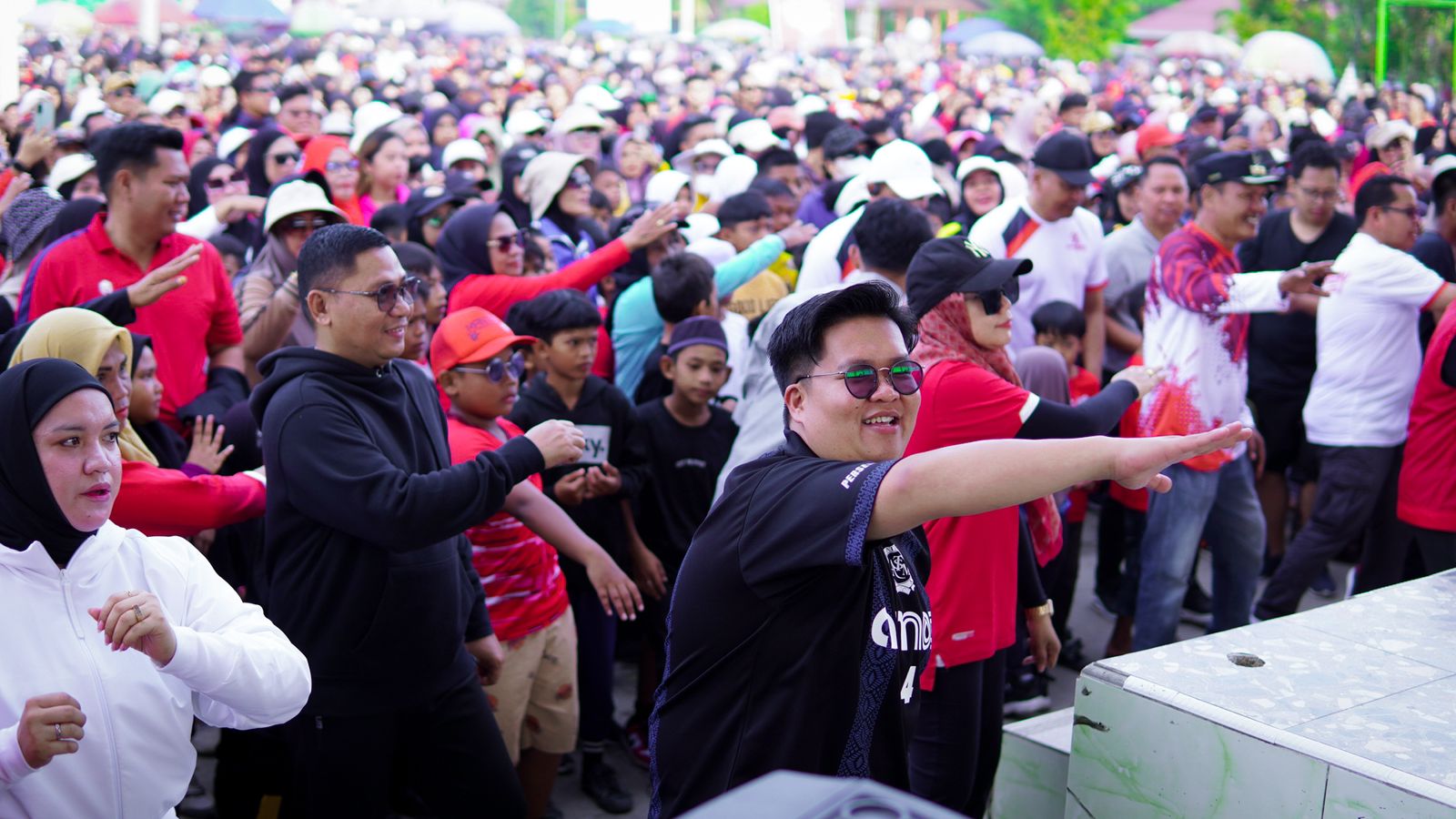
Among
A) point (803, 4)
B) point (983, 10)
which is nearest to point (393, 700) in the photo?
point (803, 4)

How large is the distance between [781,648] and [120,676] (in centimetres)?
121

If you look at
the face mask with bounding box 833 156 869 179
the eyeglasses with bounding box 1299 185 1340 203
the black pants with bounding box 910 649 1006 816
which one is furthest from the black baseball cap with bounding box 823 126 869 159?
the black pants with bounding box 910 649 1006 816

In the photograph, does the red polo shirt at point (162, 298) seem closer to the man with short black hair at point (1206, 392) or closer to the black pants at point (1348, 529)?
the man with short black hair at point (1206, 392)

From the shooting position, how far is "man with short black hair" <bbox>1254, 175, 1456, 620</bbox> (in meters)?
5.48

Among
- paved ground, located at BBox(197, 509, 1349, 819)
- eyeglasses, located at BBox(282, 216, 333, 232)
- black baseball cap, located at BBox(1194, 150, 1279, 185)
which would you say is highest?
black baseball cap, located at BBox(1194, 150, 1279, 185)

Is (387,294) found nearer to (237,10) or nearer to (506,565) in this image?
(506,565)

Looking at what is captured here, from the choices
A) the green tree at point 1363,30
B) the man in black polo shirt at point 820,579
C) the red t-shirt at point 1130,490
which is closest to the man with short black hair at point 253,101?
the red t-shirt at point 1130,490

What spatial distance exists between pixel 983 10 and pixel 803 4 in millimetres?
15001

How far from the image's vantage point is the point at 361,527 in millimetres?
3057

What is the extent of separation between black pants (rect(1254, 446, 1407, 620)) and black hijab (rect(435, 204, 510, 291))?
3569mm

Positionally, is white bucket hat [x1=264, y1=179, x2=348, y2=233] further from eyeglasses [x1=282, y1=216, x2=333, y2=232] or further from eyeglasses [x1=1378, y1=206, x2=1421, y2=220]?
eyeglasses [x1=1378, y1=206, x2=1421, y2=220]

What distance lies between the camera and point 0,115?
10.2m

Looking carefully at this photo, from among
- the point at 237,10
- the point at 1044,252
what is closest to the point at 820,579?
the point at 1044,252

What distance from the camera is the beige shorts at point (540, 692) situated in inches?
156
